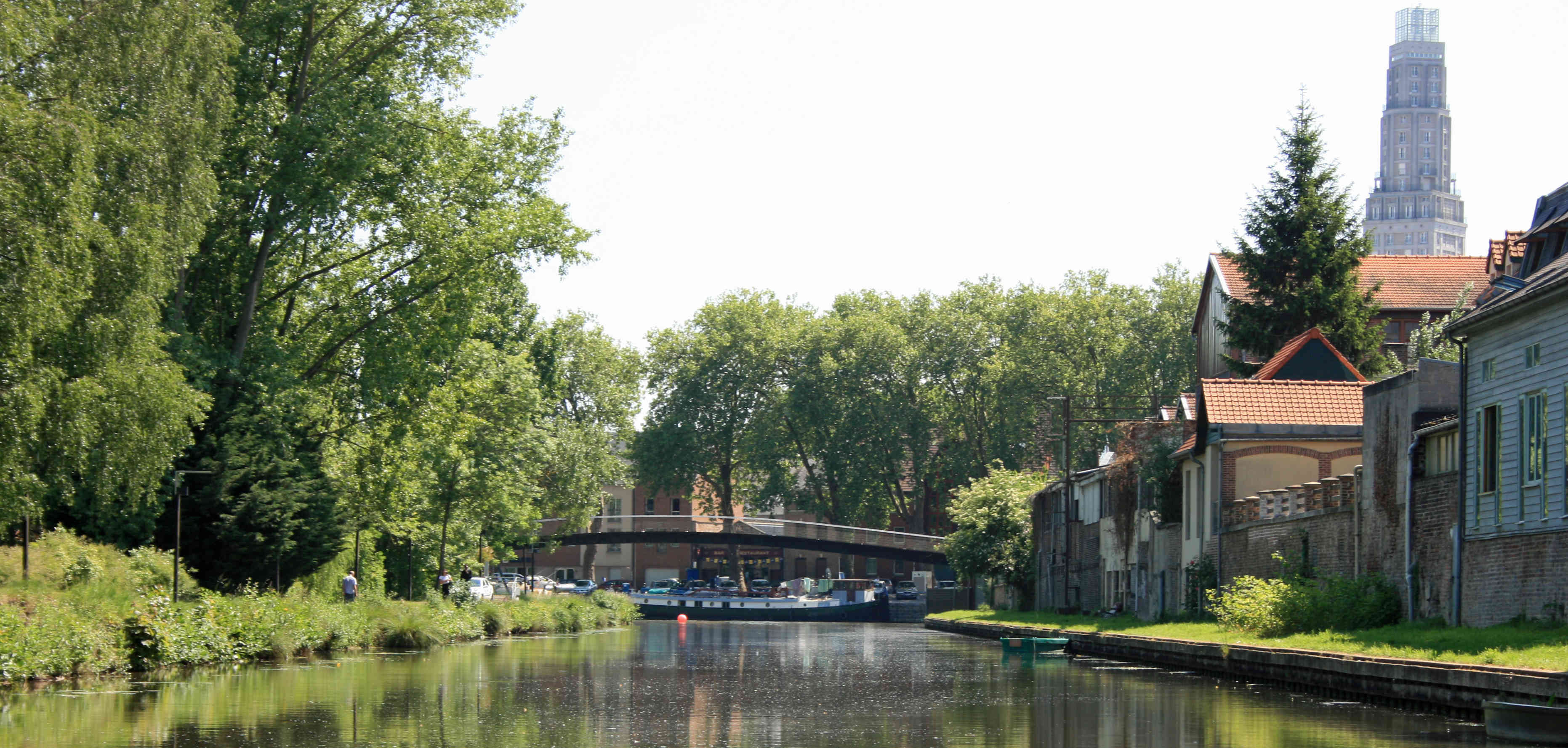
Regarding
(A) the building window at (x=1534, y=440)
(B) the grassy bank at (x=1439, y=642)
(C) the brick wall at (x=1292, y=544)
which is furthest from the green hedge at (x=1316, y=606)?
(A) the building window at (x=1534, y=440)

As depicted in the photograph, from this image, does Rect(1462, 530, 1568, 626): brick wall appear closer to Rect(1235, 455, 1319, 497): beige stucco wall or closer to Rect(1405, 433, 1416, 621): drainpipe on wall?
Rect(1405, 433, 1416, 621): drainpipe on wall

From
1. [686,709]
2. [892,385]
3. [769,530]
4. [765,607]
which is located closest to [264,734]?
[686,709]

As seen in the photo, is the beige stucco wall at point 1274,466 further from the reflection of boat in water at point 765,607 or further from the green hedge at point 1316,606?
the reflection of boat in water at point 765,607

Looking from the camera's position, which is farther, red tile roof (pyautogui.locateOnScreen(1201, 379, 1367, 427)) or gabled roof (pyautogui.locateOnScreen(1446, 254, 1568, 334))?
red tile roof (pyautogui.locateOnScreen(1201, 379, 1367, 427))

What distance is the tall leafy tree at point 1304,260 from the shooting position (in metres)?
52.8

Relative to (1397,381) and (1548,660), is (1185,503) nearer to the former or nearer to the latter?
(1397,381)

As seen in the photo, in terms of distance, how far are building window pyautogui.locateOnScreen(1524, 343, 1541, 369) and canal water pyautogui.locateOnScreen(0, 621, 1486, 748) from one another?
6.62 m

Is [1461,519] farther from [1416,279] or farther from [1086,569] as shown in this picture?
[1416,279]

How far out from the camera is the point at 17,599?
2452 cm

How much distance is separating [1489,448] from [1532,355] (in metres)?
1.96

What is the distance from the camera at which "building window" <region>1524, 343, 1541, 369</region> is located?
2602cm

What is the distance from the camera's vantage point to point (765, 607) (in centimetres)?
8869

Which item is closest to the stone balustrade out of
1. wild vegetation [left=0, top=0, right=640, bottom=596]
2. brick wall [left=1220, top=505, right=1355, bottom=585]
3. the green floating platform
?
brick wall [left=1220, top=505, right=1355, bottom=585]

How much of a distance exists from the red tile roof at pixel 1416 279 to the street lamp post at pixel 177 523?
41456mm
